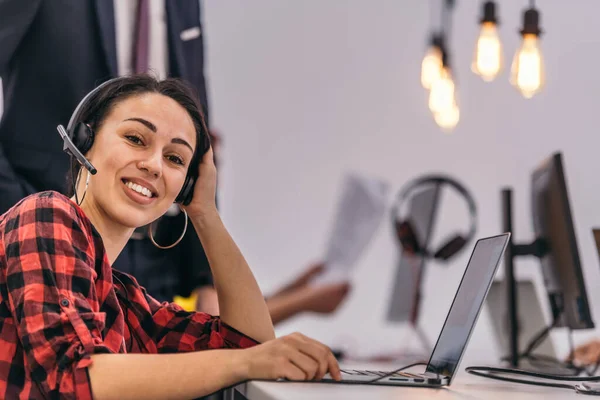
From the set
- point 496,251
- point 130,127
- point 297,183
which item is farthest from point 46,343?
point 297,183

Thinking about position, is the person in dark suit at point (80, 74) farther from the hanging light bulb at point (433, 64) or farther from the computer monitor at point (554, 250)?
the hanging light bulb at point (433, 64)

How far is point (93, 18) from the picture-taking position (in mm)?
1988

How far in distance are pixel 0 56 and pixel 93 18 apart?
0.27 metres

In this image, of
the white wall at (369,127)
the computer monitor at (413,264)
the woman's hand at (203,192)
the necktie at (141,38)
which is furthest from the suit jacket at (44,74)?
the white wall at (369,127)

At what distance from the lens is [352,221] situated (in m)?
4.19

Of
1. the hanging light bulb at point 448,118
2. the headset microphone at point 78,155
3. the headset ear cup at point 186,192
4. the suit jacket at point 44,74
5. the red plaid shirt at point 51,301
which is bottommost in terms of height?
the red plaid shirt at point 51,301

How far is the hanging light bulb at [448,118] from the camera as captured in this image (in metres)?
3.54

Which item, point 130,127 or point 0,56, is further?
point 0,56

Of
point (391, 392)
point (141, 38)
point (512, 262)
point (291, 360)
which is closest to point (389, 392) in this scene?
point (391, 392)

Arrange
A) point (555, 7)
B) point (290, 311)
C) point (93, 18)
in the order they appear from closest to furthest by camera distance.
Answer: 1. point (93, 18)
2. point (290, 311)
3. point (555, 7)

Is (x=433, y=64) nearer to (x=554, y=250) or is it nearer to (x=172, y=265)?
(x=172, y=265)

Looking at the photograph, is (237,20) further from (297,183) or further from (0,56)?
(0,56)

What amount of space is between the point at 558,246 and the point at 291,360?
0.90 m

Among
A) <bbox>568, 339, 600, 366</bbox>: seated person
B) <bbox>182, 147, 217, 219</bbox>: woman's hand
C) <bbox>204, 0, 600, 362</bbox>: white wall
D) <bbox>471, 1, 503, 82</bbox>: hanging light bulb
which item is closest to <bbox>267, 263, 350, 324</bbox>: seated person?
<bbox>204, 0, 600, 362</bbox>: white wall
